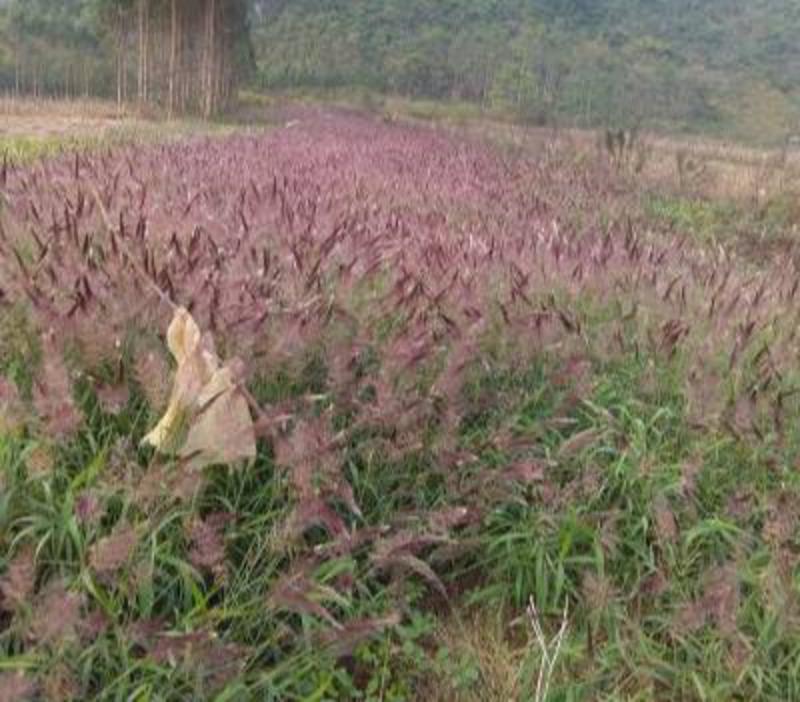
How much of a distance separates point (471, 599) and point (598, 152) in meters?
18.0

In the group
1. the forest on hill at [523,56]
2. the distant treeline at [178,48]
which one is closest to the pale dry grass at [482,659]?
the distant treeline at [178,48]

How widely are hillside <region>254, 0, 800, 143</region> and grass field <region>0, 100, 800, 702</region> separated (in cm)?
6271

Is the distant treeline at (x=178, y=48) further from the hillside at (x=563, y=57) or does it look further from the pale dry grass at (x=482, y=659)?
the hillside at (x=563, y=57)

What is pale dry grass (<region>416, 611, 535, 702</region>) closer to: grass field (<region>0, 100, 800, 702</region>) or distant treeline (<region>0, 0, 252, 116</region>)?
grass field (<region>0, 100, 800, 702</region>)

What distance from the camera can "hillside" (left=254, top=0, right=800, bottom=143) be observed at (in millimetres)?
78688

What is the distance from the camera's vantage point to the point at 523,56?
90125 mm

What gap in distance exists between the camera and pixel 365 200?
542cm

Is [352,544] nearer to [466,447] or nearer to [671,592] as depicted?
[466,447]

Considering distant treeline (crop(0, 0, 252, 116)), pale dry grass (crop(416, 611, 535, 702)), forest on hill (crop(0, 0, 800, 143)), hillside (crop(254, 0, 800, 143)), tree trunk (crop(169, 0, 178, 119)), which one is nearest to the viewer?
pale dry grass (crop(416, 611, 535, 702))

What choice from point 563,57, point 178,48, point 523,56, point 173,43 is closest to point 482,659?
point 173,43

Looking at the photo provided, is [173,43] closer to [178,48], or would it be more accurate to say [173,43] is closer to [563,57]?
[178,48]

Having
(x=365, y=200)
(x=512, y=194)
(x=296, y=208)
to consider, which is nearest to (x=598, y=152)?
(x=512, y=194)

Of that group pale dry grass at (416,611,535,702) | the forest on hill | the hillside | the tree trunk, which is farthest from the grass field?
the hillside

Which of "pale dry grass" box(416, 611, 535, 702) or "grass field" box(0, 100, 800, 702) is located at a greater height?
"grass field" box(0, 100, 800, 702)
